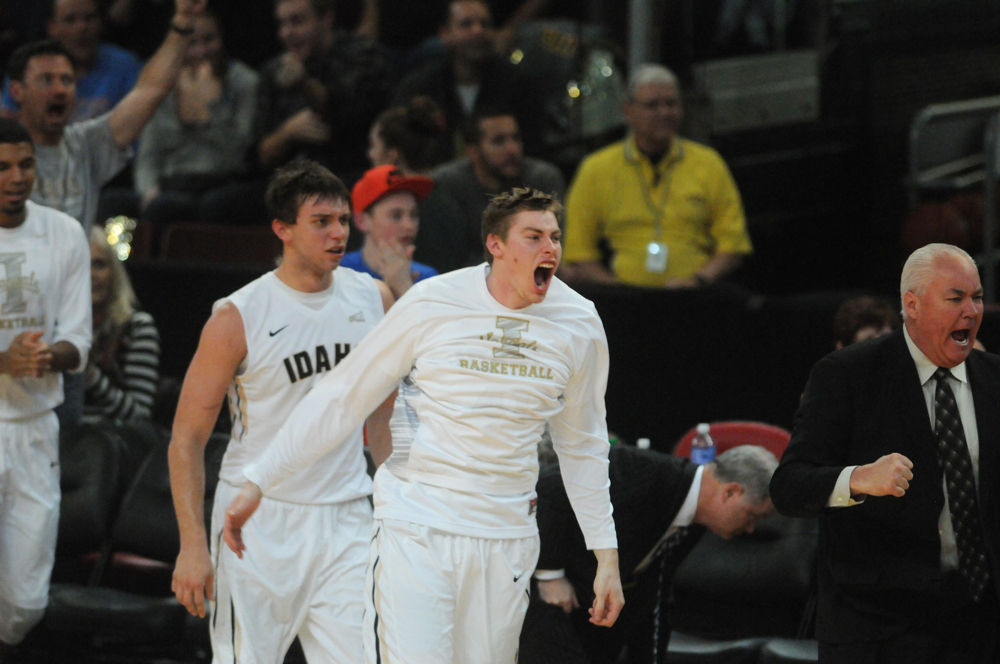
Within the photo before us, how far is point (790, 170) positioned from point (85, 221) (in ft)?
18.2

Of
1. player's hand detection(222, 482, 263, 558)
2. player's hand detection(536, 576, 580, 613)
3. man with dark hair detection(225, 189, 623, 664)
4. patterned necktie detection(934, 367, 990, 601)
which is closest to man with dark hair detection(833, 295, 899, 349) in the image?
patterned necktie detection(934, 367, 990, 601)

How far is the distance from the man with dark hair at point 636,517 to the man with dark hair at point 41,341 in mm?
2131

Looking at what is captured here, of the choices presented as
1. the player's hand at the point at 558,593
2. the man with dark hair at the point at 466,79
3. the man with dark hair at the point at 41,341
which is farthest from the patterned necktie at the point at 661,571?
the man with dark hair at the point at 466,79

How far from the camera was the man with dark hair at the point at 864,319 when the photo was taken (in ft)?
20.7

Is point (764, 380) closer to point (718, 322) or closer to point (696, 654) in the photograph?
point (718, 322)

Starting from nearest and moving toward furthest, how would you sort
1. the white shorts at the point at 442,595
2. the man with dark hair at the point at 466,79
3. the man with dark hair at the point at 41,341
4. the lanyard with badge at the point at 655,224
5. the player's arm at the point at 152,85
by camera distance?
1. the white shorts at the point at 442,595
2. the man with dark hair at the point at 41,341
3. the player's arm at the point at 152,85
4. the lanyard with badge at the point at 655,224
5. the man with dark hair at the point at 466,79

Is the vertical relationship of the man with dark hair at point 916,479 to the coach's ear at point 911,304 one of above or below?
below

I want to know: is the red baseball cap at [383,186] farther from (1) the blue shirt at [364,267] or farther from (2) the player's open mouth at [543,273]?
(2) the player's open mouth at [543,273]

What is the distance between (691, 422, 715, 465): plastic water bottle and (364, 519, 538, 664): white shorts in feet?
6.26

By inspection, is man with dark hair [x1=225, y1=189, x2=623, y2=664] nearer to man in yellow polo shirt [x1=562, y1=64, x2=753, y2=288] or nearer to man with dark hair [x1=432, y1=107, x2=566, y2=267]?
man with dark hair [x1=432, y1=107, x2=566, y2=267]

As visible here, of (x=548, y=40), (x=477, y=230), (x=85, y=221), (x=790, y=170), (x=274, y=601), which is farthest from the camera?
(x=790, y=170)

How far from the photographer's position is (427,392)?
15.3 ft

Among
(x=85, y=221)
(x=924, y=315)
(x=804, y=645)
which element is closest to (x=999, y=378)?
(x=924, y=315)

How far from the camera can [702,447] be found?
6.51 metres
